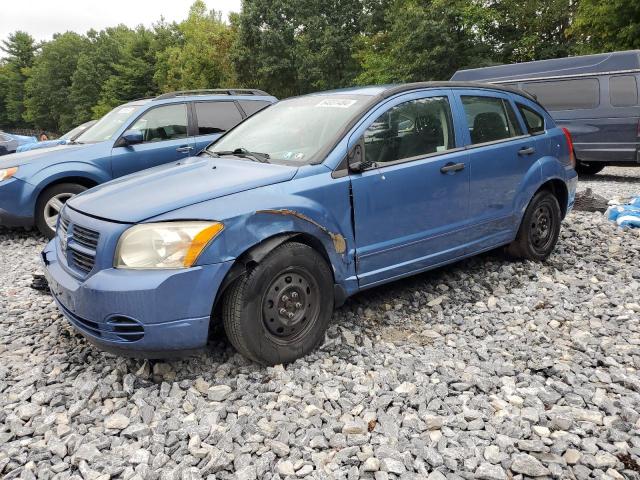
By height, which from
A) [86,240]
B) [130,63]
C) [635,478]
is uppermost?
[130,63]

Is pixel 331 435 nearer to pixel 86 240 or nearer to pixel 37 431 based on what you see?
pixel 37 431

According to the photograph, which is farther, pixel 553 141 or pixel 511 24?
pixel 511 24

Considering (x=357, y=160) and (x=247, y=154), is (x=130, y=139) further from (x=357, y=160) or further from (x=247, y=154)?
(x=357, y=160)

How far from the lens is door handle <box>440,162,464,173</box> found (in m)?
4.04

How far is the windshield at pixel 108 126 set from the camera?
7.16 meters

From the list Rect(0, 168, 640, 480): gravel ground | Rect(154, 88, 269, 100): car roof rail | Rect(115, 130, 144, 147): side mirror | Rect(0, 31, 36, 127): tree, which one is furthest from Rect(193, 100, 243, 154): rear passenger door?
Rect(0, 31, 36, 127): tree

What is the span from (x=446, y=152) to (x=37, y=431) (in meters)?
3.22

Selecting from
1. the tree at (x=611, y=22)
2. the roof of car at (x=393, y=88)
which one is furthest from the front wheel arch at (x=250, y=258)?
the tree at (x=611, y=22)

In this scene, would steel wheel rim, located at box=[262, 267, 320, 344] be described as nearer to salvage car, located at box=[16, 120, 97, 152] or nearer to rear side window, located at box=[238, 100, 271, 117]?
rear side window, located at box=[238, 100, 271, 117]

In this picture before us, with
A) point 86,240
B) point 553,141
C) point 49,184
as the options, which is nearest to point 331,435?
point 86,240

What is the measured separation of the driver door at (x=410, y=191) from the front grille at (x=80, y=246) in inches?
63.1

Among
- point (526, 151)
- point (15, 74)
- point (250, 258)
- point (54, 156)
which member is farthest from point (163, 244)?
point (15, 74)

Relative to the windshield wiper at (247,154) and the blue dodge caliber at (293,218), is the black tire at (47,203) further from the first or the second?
the windshield wiper at (247,154)

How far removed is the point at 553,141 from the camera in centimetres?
508
